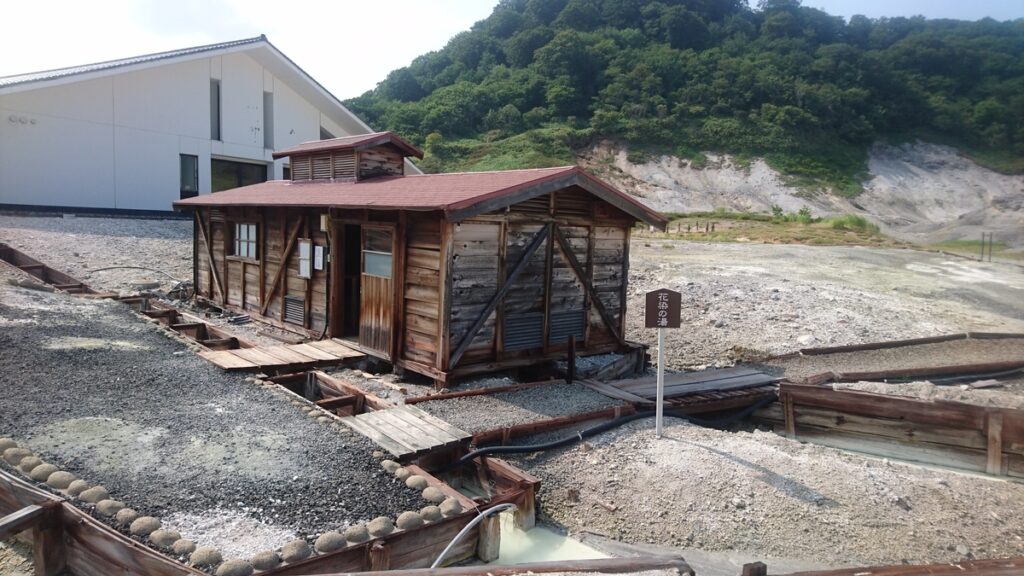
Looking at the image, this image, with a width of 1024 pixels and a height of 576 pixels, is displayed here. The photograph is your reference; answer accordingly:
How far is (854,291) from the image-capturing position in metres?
18.3

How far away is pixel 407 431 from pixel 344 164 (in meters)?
7.82

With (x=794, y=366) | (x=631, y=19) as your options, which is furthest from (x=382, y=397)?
(x=631, y=19)

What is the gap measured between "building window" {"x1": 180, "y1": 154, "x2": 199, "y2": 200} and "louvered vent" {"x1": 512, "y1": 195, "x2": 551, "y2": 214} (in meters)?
19.3

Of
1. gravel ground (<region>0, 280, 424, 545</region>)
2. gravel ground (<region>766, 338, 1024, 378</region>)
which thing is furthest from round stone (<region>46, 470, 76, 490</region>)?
gravel ground (<region>766, 338, 1024, 378</region>)

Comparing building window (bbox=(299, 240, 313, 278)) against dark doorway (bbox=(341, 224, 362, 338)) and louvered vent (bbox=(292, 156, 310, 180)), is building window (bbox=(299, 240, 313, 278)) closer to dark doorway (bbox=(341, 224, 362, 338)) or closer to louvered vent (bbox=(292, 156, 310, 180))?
dark doorway (bbox=(341, 224, 362, 338))

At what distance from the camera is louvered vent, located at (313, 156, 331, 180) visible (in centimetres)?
1349

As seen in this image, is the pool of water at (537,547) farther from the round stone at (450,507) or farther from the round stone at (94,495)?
the round stone at (94,495)

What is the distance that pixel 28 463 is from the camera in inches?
210

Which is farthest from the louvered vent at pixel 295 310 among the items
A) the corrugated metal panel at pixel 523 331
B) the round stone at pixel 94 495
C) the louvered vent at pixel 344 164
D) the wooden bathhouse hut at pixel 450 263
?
the round stone at pixel 94 495

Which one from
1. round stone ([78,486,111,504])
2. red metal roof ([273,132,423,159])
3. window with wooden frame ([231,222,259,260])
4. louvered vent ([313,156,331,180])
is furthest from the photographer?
louvered vent ([313,156,331,180])

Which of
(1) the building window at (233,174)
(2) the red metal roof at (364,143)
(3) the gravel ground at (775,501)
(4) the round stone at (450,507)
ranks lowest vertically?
(3) the gravel ground at (775,501)

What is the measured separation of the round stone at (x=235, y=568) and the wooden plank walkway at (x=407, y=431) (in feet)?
6.75

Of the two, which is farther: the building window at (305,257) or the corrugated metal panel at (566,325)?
the building window at (305,257)

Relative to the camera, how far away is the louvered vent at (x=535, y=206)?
9.28 m
